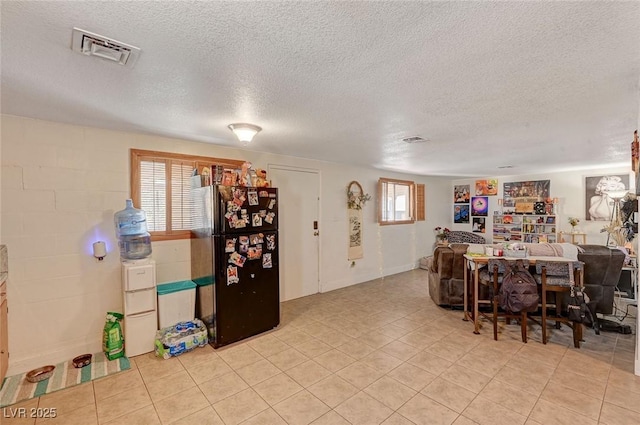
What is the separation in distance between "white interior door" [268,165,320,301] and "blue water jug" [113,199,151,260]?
1808mm

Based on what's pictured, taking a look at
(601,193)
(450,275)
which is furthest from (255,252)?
(601,193)

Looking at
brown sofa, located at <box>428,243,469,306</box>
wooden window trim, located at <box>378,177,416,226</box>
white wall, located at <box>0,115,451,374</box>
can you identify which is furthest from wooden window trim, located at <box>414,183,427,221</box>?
white wall, located at <box>0,115,451,374</box>

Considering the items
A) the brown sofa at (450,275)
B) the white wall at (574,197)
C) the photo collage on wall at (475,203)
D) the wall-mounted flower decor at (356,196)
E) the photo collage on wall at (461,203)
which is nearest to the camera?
the brown sofa at (450,275)

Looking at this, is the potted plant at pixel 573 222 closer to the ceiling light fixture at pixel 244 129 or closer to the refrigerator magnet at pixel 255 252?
the refrigerator magnet at pixel 255 252

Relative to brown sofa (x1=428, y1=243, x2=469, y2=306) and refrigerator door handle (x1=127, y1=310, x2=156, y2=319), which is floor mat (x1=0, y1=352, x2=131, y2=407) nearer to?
refrigerator door handle (x1=127, y1=310, x2=156, y2=319)

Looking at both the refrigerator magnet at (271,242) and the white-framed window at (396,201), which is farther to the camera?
the white-framed window at (396,201)

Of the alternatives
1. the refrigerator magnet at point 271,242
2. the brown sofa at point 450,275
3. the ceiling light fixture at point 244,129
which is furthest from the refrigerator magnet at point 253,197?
the brown sofa at point 450,275

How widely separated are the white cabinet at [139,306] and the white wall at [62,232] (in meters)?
0.33

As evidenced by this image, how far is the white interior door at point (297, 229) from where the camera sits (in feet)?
14.7

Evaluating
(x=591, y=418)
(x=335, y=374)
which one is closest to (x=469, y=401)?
(x=591, y=418)

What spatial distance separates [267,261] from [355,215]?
264 centimetres

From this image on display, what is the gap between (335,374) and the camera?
101 inches

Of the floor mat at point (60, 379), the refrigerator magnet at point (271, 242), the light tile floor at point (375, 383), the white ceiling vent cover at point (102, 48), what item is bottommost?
the light tile floor at point (375, 383)

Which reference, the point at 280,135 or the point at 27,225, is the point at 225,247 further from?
the point at 27,225
